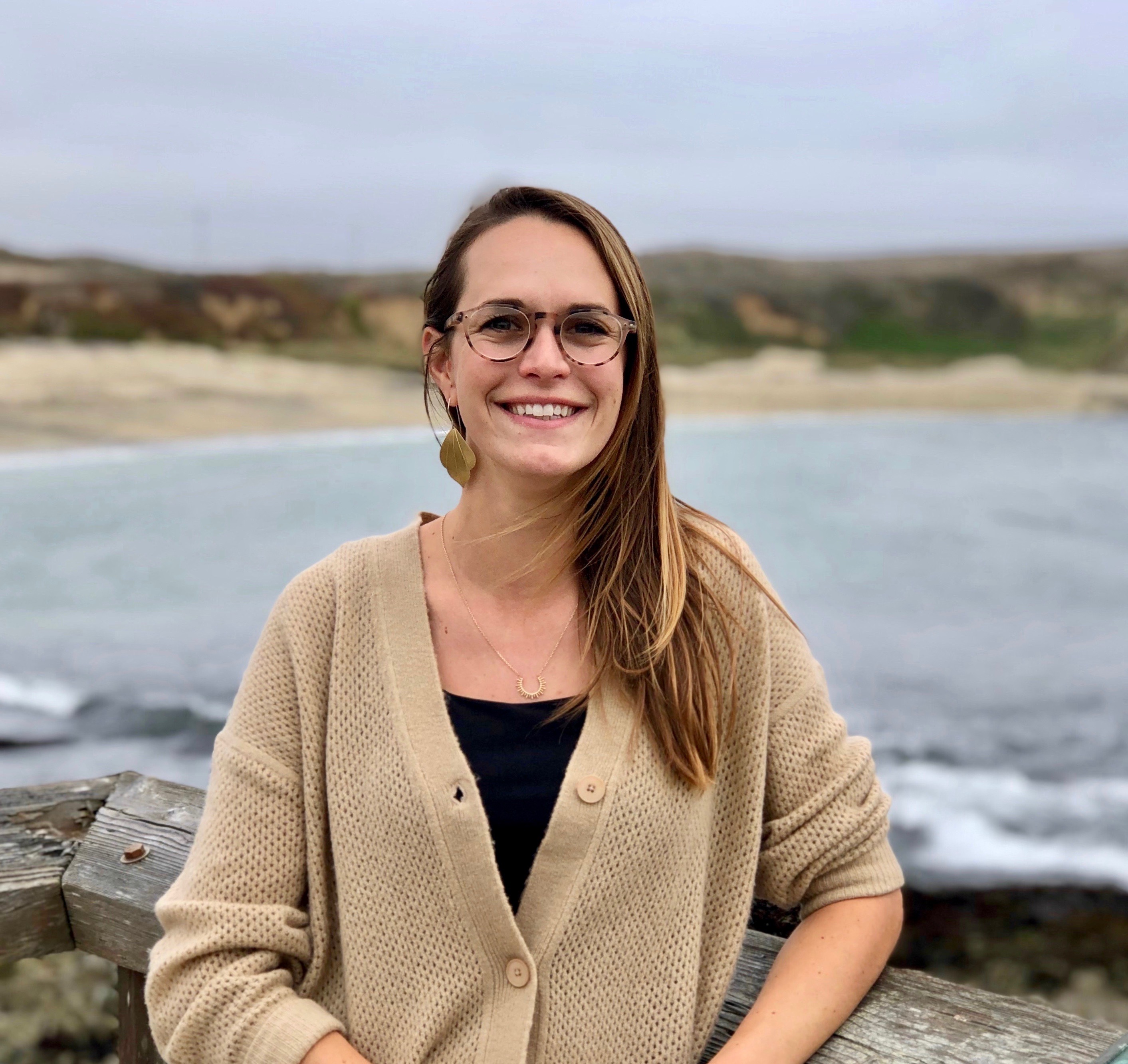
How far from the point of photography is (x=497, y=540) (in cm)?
114

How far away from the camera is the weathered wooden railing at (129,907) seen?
942 mm

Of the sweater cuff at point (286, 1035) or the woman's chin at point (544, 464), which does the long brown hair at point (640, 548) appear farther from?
the sweater cuff at point (286, 1035)

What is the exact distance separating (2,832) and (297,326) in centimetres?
372

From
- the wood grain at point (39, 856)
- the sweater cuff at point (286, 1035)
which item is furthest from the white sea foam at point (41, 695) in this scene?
the sweater cuff at point (286, 1035)

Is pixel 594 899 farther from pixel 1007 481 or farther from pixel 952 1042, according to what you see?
pixel 1007 481

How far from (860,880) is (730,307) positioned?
4.26m

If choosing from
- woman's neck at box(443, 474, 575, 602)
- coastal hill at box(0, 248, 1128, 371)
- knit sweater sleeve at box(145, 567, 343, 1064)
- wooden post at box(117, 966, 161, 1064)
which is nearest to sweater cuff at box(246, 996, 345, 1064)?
knit sweater sleeve at box(145, 567, 343, 1064)

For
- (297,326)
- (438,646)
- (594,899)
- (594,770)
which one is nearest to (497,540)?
(438,646)

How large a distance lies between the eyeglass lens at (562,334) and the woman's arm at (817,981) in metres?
0.59

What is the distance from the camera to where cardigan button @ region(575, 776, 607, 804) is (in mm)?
1002

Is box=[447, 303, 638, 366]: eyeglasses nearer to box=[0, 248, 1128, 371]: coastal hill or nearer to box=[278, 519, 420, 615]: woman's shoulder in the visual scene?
box=[278, 519, 420, 615]: woman's shoulder

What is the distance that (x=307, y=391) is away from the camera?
4656 millimetres

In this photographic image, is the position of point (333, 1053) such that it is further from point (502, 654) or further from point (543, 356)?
point (543, 356)

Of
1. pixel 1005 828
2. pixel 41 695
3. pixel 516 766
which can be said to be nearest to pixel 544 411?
pixel 516 766
